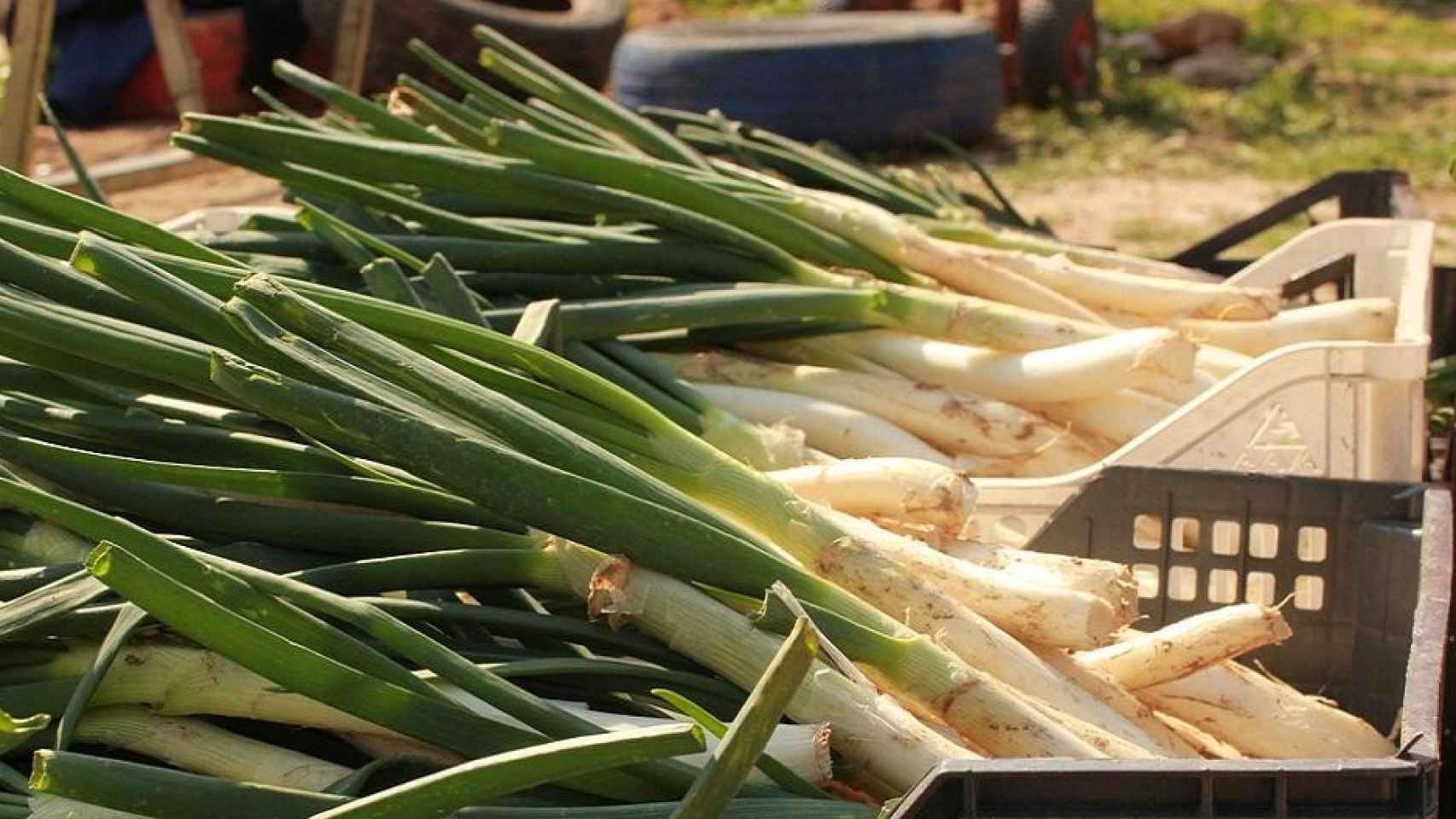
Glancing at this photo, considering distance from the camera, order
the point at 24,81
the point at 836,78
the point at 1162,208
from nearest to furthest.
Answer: the point at 24,81, the point at 1162,208, the point at 836,78

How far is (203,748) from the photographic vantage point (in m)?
1.55

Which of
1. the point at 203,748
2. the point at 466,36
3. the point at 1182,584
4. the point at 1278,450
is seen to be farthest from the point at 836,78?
the point at 203,748

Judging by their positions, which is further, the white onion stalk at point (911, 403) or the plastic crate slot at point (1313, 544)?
the white onion stalk at point (911, 403)

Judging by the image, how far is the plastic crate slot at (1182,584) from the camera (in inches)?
86.7

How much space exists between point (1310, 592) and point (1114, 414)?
0.39 meters

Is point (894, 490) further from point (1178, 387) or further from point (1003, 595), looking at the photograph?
point (1178, 387)

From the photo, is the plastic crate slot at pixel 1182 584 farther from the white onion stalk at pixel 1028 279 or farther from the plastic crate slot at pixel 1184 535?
the white onion stalk at pixel 1028 279

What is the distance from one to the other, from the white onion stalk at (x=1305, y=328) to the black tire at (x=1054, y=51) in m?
6.06

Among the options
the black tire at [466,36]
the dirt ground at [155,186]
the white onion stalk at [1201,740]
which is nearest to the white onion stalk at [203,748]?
the white onion stalk at [1201,740]

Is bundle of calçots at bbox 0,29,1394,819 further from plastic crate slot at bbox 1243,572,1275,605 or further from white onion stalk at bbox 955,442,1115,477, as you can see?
white onion stalk at bbox 955,442,1115,477

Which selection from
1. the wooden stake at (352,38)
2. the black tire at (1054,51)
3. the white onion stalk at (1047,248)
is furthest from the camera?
the black tire at (1054,51)

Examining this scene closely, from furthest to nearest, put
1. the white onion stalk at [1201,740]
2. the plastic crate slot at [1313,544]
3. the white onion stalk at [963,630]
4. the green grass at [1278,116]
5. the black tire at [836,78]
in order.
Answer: the green grass at [1278,116] < the black tire at [836,78] < the plastic crate slot at [1313,544] < the white onion stalk at [1201,740] < the white onion stalk at [963,630]

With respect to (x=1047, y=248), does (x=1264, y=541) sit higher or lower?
lower

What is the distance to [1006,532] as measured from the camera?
227cm
